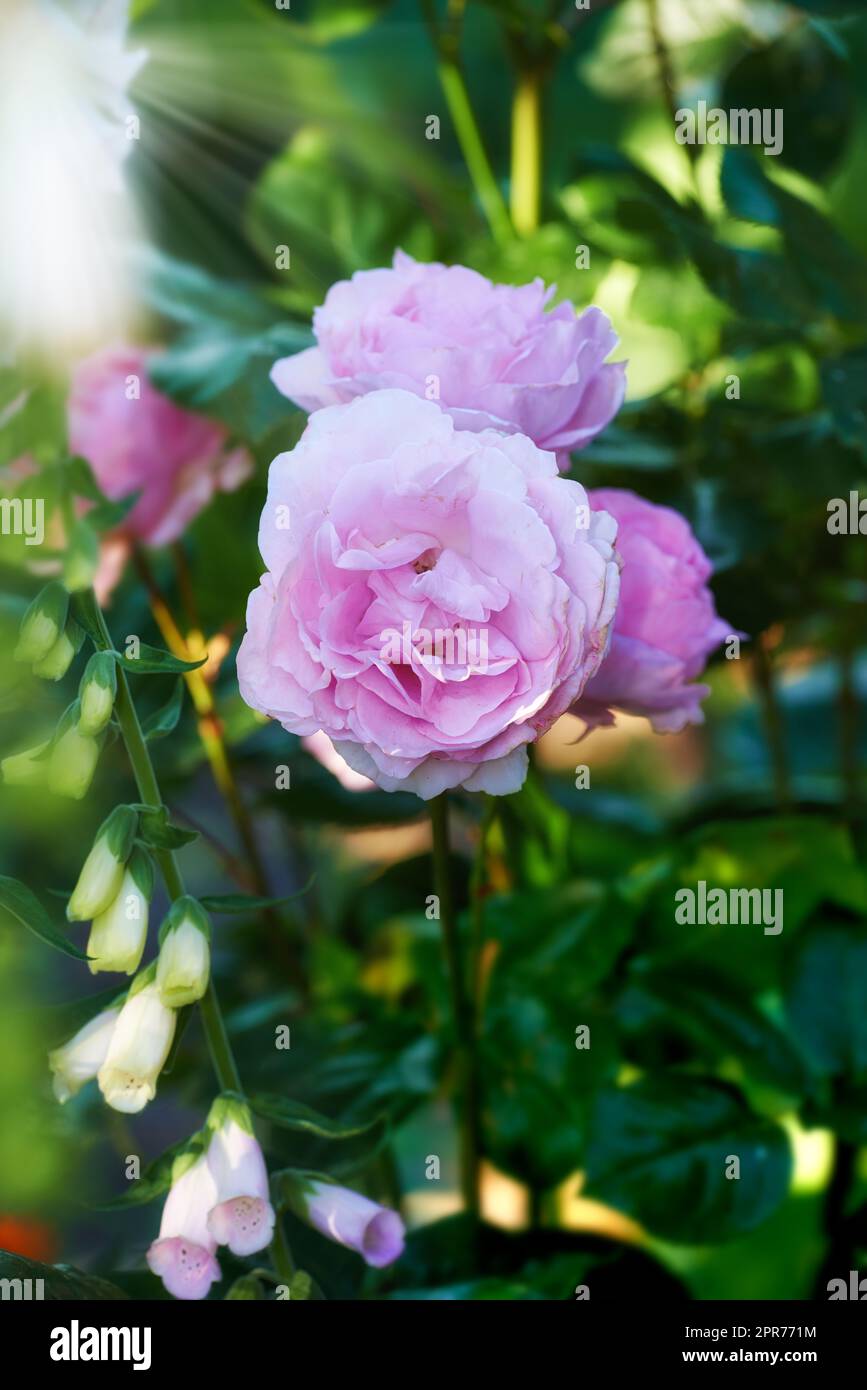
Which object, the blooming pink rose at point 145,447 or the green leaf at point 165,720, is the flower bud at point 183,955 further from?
the blooming pink rose at point 145,447

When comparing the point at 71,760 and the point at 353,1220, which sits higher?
the point at 71,760

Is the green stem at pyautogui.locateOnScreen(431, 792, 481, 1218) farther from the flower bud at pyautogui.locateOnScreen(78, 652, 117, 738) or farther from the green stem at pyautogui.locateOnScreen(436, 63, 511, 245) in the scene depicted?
the green stem at pyautogui.locateOnScreen(436, 63, 511, 245)

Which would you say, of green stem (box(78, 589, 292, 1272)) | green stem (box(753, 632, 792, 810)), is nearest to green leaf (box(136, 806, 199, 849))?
green stem (box(78, 589, 292, 1272))

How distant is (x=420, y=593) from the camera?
0.32 m

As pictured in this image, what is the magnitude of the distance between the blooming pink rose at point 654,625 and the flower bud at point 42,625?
0.15 m

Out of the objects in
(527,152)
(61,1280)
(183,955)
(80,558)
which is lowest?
(61,1280)

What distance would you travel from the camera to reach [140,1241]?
1.46ft

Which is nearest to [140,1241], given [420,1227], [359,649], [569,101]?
[420,1227]

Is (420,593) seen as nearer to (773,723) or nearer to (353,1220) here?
(353,1220)

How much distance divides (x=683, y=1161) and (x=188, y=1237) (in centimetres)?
19

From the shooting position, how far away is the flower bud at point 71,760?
13.1 inches

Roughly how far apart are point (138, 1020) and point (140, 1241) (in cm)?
15

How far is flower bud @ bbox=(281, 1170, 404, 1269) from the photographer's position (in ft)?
1.18

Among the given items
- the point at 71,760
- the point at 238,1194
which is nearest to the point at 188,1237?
the point at 238,1194
